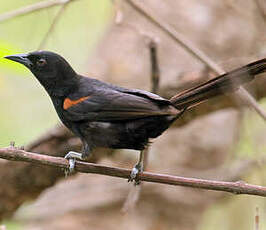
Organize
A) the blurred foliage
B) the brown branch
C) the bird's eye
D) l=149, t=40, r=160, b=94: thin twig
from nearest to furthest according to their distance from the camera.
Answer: the brown branch, the bird's eye, l=149, t=40, r=160, b=94: thin twig, the blurred foliage

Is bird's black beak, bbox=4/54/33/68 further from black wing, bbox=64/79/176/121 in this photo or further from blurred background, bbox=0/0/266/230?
blurred background, bbox=0/0/266/230

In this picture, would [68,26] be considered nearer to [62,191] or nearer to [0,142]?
[0,142]

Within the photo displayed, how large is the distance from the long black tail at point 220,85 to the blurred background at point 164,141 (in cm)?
143

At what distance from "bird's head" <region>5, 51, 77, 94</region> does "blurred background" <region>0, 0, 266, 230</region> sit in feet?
3.07

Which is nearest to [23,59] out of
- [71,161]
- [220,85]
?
[71,161]

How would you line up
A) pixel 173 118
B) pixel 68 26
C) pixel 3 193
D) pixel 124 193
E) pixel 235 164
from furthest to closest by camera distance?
pixel 68 26, pixel 235 164, pixel 124 193, pixel 3 193, pixel 173 118

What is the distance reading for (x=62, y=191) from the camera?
19.9 feet

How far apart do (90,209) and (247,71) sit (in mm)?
3085

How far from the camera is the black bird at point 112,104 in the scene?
342 centimetres

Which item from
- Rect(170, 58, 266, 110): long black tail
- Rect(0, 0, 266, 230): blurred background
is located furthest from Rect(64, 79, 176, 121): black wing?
Rect(0, 0, 266, 230): blurred background

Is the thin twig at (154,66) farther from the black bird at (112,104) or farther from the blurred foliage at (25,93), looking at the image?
the blurred foliage at (25,93)

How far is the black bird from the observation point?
3418 mm

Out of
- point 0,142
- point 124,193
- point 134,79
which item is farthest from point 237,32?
point 0,142

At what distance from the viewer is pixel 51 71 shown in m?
4.09
